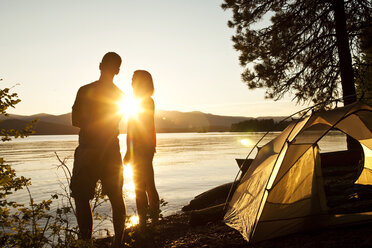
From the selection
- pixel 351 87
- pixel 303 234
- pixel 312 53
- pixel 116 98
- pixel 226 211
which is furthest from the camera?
pixel 312 53

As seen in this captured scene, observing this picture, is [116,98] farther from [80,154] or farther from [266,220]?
[266,220]

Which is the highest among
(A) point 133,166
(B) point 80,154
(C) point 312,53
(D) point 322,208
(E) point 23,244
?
(C) point 312,53

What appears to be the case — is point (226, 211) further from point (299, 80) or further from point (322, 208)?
point (299, 80)

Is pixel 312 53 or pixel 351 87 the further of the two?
pixel 312 53

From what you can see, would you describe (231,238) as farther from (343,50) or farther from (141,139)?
(343,50)

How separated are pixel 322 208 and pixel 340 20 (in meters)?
8.92

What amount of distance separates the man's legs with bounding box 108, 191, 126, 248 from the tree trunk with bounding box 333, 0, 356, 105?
10.3 metres

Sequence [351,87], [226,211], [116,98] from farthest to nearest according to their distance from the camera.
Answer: [351,87], [226,211], [116,98]

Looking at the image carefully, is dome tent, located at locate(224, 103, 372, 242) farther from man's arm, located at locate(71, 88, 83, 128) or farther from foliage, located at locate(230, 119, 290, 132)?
foliage, located at locate(230, 119, 290, 132)

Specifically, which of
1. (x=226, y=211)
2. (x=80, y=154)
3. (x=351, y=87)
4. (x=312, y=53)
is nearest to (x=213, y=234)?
(x=226, y=211)

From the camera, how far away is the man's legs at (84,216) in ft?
11.3

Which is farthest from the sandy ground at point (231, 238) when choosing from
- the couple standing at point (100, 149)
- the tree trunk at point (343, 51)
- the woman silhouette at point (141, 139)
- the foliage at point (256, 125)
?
the foliage at point (256, 125)

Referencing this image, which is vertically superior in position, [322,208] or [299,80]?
[299,80]

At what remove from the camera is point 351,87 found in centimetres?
1124
